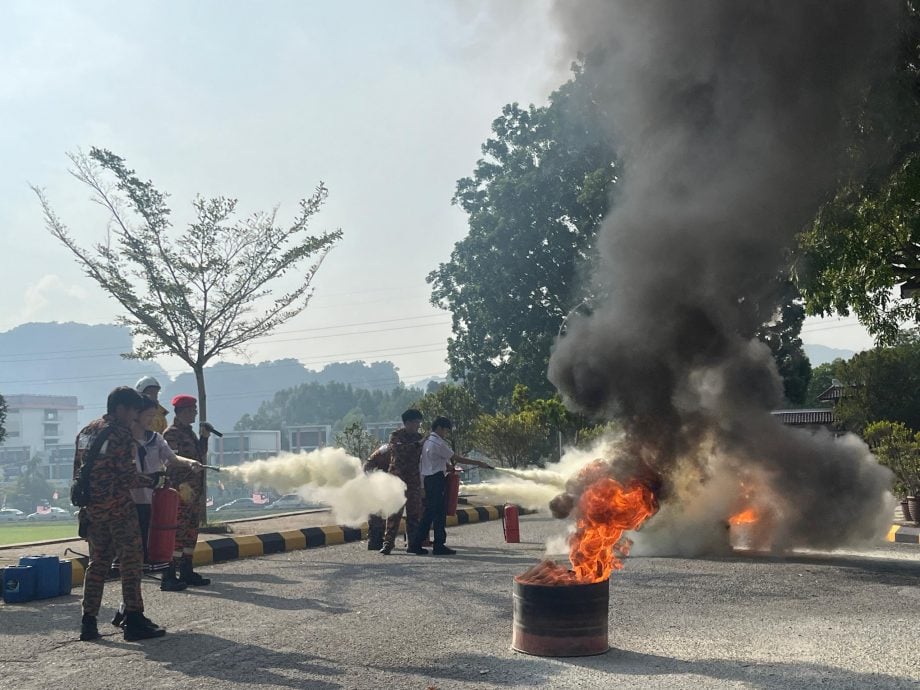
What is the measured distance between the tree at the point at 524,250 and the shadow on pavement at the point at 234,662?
93.3 ft

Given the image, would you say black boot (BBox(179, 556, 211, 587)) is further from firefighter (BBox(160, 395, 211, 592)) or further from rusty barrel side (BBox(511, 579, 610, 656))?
rusty barrel side (BBox(511, 579, 610, 656))

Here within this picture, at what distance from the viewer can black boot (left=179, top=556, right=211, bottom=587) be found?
945cm

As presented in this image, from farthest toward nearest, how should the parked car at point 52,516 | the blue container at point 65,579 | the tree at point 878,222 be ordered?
the parked car at point 52,516 < the tree at point 878,222 < the blue container at point 65,579

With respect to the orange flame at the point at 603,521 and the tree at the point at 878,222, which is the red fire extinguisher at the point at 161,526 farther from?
the tree at the point at 878,222

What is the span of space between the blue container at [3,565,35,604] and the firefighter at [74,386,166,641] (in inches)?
82.3

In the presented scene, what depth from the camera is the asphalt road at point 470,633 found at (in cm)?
543

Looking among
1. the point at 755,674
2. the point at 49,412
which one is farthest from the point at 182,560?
the point at 49,412

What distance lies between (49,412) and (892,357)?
170122mm

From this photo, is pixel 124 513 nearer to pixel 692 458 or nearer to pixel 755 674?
pixel 755 674

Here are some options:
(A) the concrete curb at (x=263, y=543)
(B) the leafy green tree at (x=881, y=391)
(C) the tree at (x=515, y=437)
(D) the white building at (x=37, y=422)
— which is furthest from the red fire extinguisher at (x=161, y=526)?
(D) the white building at (x=37, y=422)

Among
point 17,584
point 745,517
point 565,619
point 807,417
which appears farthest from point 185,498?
point 807,417

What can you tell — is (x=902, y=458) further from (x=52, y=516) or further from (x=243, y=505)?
(x=243, y=505)

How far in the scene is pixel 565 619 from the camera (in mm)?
5871

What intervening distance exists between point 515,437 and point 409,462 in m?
10.7
